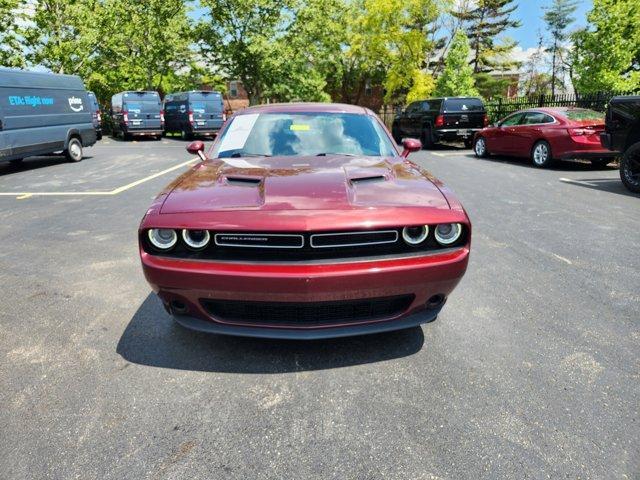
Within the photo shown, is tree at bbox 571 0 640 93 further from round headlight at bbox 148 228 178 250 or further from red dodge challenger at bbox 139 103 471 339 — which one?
round headlight at bbox 148 228 178 250

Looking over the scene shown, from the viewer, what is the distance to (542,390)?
2488 mm

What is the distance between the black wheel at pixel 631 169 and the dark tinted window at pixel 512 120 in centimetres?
439

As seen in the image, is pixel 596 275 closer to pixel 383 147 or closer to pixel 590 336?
pixel 590 336

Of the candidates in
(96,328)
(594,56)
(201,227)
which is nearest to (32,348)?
(96,328)

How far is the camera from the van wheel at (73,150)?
13.4 metres

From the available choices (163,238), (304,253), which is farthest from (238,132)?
(304,253)

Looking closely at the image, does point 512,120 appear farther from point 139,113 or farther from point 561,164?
point 139,113

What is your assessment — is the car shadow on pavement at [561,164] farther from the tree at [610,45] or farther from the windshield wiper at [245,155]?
the windshield wiper at [245,155]

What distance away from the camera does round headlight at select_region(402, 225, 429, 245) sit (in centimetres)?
255

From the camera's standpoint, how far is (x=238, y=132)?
406 centimetres

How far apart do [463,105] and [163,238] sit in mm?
14985

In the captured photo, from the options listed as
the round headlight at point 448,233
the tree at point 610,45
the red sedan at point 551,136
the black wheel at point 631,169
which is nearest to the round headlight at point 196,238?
the round headlight at point 448,233

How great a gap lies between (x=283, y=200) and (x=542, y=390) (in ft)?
5.64

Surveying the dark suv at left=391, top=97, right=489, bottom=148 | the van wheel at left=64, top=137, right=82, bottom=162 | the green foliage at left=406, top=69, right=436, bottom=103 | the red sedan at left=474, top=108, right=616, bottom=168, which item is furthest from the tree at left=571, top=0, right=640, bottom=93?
the van wheel at left=64, top=137, right=82, bottom=162
